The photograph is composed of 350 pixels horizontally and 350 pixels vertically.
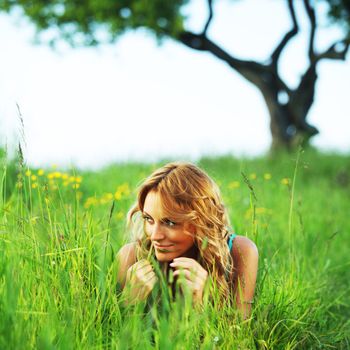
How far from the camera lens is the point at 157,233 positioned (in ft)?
10.5

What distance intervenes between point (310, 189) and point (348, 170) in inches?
130

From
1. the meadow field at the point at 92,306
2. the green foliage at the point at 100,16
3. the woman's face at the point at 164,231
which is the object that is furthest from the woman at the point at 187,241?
the green foliage at the point at 100,16

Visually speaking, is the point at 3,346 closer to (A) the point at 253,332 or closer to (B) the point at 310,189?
(A) the point at 253,332

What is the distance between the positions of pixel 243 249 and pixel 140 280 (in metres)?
0.66

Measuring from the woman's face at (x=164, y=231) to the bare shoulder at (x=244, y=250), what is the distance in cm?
31

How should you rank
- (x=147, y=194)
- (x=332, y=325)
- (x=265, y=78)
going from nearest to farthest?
(x=147, y=194)
(x=332, y=325)
(x=265, y=78)

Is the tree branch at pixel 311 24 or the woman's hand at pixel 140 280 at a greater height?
the tree branch at pixel 311 24

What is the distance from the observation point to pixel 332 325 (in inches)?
178

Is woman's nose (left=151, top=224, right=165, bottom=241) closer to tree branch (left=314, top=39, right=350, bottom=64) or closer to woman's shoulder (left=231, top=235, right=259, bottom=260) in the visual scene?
woman's shoulder (left=231, top=235, right=259, bottom=260)

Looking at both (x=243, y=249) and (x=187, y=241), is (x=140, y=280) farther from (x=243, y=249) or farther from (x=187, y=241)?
(x=243, y=249)

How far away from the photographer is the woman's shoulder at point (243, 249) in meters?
3.43

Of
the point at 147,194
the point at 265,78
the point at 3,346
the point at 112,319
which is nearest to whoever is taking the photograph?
the point at 3,346

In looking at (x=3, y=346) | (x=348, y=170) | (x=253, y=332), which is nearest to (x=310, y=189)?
(x=348, y=170)

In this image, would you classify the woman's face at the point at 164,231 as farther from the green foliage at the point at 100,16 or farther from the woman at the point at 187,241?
the green foliage at the point at 100,16
